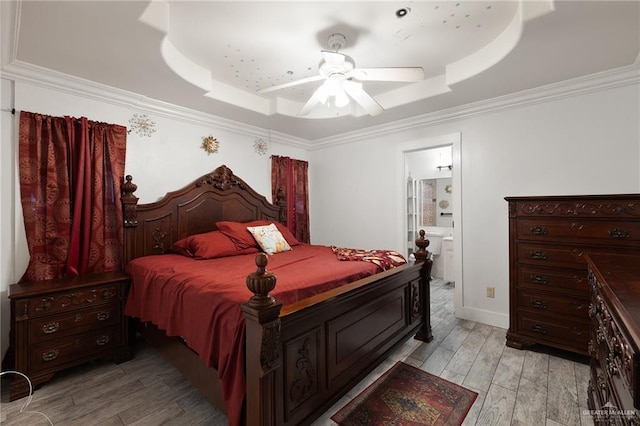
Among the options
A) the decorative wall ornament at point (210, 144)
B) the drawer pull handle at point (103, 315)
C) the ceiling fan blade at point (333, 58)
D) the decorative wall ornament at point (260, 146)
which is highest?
the ceiling fan blade at point (333, 58)

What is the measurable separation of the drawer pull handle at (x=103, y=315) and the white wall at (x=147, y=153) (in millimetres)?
699

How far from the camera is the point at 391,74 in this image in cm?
212

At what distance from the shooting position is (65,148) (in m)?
2.43

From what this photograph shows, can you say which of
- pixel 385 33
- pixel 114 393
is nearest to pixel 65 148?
pixel 114 393

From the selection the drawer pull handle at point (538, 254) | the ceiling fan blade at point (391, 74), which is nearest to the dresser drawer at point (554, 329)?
the drawer pull handle at point (538, 254)

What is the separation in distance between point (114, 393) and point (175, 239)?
153cm

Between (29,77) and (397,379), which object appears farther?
(29,77)

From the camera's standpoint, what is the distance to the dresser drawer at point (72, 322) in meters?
1.99

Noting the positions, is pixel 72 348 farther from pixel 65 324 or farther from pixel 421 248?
pixel 421 248

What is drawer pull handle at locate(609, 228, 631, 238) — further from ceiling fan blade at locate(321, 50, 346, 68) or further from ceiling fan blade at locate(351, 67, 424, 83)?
ceiling fan blade at locate(321, 50, 346, 68)

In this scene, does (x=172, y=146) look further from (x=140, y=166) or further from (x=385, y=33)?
(x=385, y=33)

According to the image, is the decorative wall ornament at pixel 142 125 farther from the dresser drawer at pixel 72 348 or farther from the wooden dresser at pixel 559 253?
the wooden dresser at pixel 559 253

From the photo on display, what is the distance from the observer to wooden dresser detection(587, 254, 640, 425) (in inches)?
31.5

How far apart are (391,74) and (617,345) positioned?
196 centimetres
